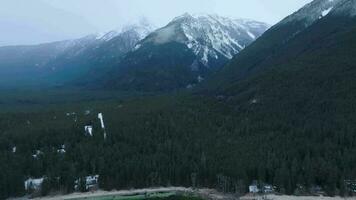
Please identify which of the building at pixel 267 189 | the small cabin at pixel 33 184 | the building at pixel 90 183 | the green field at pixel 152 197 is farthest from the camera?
the small cabin at pixel 33 184

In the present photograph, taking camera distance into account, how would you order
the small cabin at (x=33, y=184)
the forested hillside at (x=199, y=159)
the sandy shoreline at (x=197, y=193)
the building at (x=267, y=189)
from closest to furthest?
the sandy shoreline at (x=197, y=193) < the building at (x=267, y=189) < the forested hillside at (x=199, y=159) < the small cabin at (x=33, y=184)

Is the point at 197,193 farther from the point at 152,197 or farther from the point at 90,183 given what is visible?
the point at 90,183

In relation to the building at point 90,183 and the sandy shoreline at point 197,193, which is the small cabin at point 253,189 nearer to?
the sandy shoreline at point 197,193

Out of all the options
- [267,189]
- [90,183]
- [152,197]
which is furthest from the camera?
[90,183]

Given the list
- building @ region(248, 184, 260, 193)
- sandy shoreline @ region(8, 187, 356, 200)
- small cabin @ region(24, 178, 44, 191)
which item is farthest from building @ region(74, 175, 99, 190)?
building @ region(248, 184, 260, 193)

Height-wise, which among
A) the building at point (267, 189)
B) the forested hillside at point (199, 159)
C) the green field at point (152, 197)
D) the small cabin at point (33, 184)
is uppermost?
the forested hillside at point (199, 159)

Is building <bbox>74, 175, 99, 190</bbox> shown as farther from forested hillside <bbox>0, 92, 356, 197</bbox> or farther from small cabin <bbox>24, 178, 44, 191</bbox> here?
small cabin <bbox>24, 178, 44, 191</bbox>

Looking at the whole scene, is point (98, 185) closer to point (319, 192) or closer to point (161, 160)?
point (161, 160)

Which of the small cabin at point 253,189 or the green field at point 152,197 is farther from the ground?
the small cabin at point 253,189

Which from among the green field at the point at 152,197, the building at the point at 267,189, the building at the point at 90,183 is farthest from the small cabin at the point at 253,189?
the building at the point at 90,183

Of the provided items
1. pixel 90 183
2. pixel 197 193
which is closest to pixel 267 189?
pixel 197 193

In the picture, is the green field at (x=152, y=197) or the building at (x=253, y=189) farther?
the building at (x=253, y=189)
